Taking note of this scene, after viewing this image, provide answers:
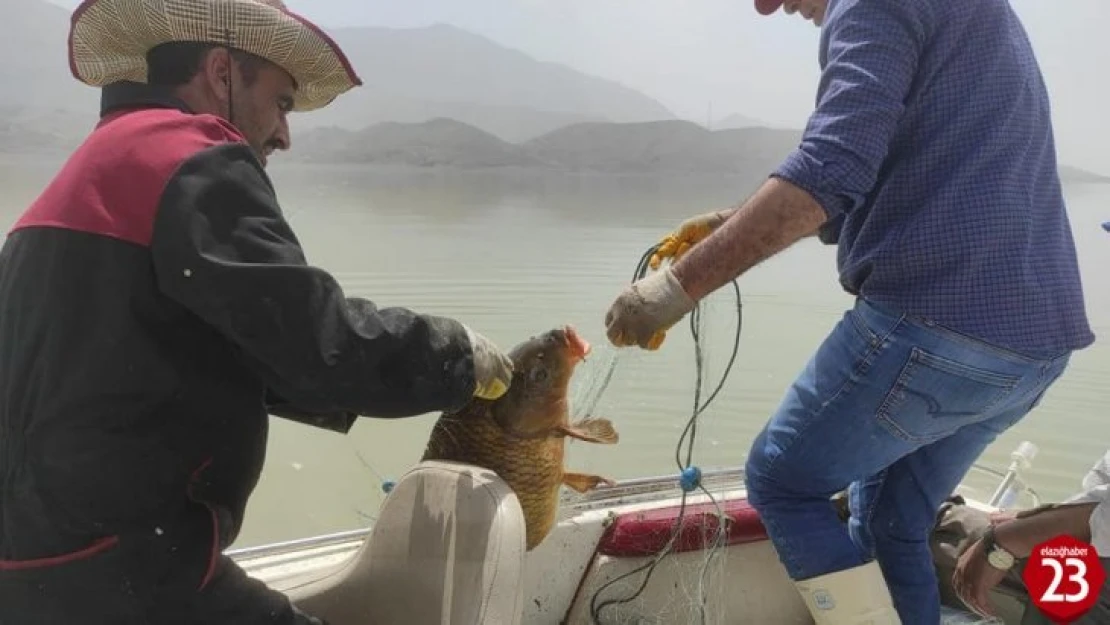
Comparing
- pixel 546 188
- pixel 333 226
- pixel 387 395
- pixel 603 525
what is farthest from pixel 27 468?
pixel 546 188

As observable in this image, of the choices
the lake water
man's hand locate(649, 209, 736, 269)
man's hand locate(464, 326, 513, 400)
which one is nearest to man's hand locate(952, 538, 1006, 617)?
the lake water

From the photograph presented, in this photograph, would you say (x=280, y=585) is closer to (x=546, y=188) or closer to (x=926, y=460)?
(x=926, y=460)

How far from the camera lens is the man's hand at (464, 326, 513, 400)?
1910 mm

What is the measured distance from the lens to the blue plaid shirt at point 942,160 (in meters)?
1.81

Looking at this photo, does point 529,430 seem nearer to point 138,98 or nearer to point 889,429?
point 889,429

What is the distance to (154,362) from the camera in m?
1.46

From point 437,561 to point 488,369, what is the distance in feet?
1.39

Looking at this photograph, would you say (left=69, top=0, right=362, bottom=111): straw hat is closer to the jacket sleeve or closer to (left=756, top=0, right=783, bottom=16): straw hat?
the jacket sleeve

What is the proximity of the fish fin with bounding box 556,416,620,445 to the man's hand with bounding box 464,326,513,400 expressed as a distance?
0.31 m

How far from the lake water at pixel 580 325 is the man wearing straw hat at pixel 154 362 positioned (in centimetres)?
138

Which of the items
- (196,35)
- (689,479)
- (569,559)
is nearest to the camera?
(196,35)

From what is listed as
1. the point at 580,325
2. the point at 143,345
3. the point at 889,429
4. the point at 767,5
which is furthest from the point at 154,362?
the point at 580,325

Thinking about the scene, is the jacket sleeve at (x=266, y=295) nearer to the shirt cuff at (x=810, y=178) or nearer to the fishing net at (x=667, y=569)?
the shirt cuff at (x=810, y=178)

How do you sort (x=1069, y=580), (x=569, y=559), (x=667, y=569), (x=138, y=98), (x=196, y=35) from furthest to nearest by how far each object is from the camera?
(x=667, y=569), (x=569, y=559), (x=1069, y=580), (x=196, y=35), (x=138, y=98)
